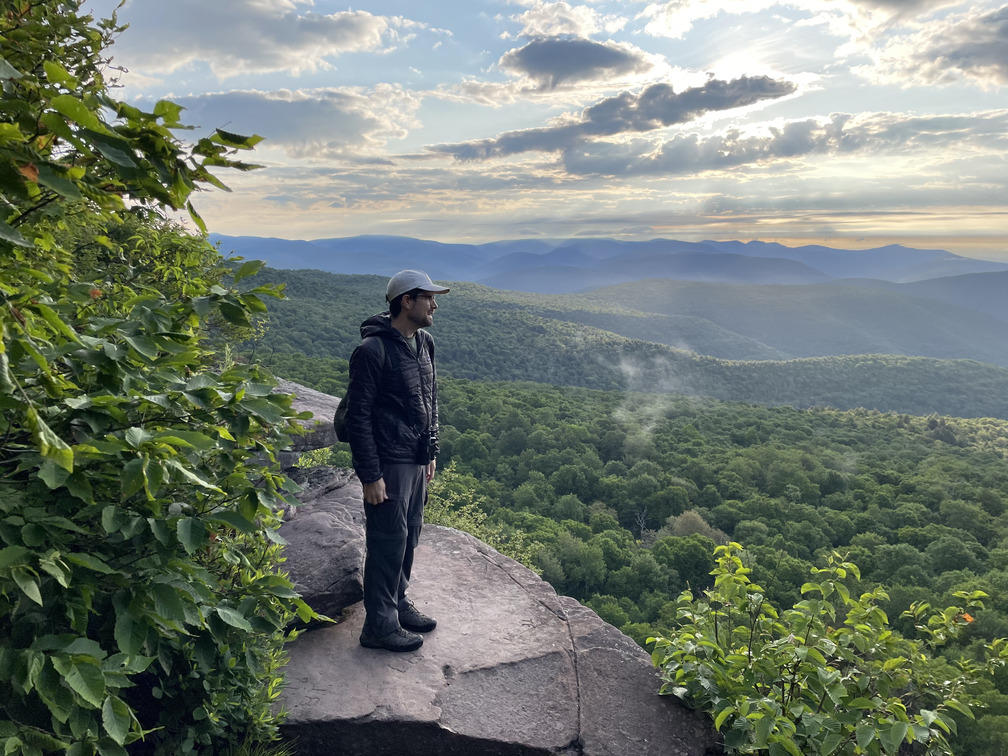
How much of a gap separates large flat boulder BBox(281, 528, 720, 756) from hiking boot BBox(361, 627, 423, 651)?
0.07m

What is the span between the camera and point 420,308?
15.6 feet

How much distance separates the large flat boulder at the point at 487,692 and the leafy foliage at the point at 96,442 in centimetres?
132

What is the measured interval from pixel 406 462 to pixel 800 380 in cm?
13084

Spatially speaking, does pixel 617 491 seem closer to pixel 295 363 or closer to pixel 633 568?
pixel 633 568

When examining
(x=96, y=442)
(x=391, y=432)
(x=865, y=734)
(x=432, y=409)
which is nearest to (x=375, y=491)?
(x=391, y=432)

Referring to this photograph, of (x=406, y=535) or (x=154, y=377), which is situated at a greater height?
(x=154, y=377)

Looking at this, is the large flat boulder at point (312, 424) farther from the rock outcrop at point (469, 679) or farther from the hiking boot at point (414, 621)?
the hiking boot at point (414, 621)

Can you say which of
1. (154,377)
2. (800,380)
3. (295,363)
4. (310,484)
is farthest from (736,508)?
(800,380)

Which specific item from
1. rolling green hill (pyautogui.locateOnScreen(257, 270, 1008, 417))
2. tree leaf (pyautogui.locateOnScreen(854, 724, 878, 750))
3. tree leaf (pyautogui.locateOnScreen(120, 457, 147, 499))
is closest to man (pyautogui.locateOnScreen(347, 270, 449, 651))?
tree leaf (pyautogui.locateOnScreen(120, 457, 147, 499))

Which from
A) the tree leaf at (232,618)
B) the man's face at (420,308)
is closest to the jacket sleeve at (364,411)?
the man's face at (420,308)

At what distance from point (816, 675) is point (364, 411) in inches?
153

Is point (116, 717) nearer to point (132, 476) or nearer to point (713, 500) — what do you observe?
point (132, 476)

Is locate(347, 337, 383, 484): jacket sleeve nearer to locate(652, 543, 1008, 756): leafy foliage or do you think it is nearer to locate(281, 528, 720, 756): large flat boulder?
locate(281, 528, 720, 756): large flat boulder

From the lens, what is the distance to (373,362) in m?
4.71
